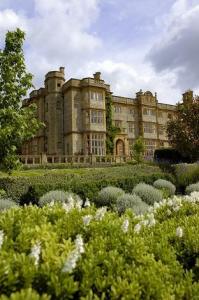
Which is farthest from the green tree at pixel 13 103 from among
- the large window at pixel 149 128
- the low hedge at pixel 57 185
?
the large window at pixel 149 128

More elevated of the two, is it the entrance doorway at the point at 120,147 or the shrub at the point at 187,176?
the entrance doorway at the point at 120,147

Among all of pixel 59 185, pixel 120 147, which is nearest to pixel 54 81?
pixel 120 147

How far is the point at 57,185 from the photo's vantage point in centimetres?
1574

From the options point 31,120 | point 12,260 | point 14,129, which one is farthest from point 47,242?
point 31,120

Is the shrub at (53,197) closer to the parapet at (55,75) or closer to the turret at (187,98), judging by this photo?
the turret at (187,98)

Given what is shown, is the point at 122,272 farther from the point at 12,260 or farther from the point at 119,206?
the point at 119,206

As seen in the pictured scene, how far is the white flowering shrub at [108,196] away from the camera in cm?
1529

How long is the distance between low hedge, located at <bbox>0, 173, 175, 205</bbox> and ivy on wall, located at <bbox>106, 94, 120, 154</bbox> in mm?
29851

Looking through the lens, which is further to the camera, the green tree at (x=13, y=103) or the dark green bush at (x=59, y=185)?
the green tree at (x=13, y=103)

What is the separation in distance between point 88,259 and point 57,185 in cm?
1225

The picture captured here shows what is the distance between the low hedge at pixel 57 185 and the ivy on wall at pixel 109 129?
29851 mm

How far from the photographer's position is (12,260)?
10.8 ft

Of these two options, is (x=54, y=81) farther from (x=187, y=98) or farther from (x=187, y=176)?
(x=187, y=176)

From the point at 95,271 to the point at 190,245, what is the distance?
5.87ft
